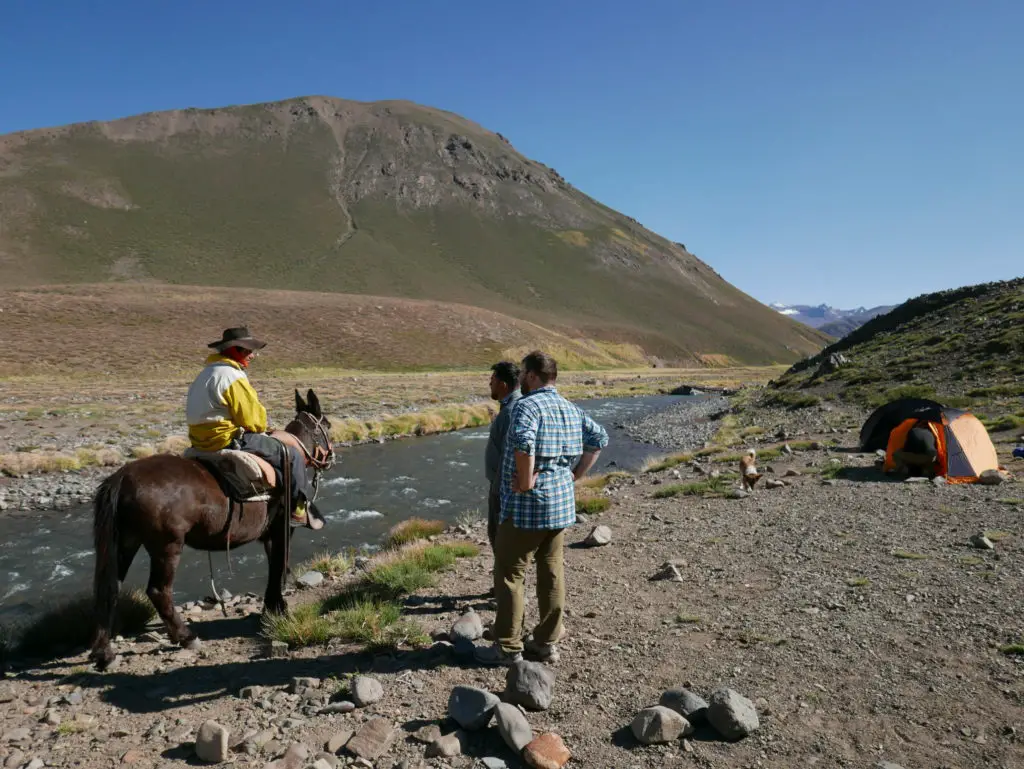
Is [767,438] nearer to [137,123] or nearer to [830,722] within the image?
[830,722]

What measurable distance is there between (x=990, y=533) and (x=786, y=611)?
412 cm

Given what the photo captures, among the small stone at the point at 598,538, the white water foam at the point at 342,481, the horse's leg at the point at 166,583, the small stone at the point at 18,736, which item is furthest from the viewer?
the white water foam at the point at 342,481

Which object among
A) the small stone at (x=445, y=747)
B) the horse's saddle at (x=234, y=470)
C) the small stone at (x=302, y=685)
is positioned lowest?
the small stone at (x=302, y=685)

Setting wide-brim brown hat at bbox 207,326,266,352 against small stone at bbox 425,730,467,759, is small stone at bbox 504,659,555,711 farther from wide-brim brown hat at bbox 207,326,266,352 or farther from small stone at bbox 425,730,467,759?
wide-brim brown hat at bbox 207,326,266,352

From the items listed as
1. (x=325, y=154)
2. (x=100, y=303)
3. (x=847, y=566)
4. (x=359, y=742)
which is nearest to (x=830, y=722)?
(x=359, y=742)

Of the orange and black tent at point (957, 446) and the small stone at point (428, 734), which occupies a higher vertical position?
the orange and black tent at point (957, 446)

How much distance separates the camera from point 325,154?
189875 mm

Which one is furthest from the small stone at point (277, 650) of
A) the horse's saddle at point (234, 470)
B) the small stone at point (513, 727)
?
the small stone at point (513, 727)

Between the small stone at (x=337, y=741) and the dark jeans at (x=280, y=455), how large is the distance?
3.17 metres

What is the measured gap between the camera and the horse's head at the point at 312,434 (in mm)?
7461

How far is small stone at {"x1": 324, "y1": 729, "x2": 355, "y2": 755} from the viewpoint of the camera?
4.16m

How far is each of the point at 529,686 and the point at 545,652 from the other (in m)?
0.80

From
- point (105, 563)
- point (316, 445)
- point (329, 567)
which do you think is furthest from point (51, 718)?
point (329, 567)

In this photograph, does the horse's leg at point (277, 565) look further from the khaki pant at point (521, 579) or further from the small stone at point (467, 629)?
the khaki pant at point (521, 579)
